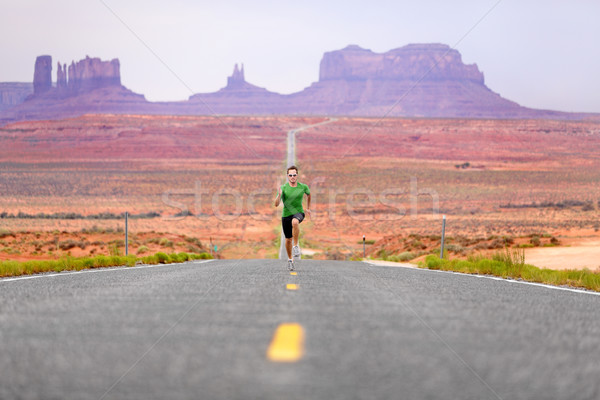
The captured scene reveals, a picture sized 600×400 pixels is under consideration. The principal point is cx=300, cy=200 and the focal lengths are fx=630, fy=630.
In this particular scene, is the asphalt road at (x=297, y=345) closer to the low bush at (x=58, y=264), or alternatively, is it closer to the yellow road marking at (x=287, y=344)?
the yellow road marking at (x=287, y=344)

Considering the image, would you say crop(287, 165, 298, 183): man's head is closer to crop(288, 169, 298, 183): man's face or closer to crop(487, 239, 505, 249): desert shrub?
crop(288, 169, 298, 183): man's face

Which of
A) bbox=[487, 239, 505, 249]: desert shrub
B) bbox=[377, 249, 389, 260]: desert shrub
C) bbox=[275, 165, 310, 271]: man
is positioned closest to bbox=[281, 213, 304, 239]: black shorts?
bbox=[275, 165, 310, 271]: man

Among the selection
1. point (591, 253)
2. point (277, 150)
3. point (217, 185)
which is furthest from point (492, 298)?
point (277, 150)

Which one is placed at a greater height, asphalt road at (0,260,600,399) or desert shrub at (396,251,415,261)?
asphalt road at (0,260,600,399)

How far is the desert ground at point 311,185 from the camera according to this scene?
4056cm

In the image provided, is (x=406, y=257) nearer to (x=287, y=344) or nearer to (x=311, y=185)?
(x=287, y=344)

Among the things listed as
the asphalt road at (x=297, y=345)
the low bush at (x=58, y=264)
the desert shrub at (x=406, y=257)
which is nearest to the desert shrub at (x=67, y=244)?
the low bush at (x=58, y=264)

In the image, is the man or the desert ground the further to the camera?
the desert ground

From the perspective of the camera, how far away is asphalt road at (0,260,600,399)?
133 inches

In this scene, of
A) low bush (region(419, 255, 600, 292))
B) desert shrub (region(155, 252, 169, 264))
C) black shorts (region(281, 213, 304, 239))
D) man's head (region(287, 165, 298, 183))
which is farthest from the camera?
desert shrub (region(155, 252, 169, 264))

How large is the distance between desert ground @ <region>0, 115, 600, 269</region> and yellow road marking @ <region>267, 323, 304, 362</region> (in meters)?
15.7

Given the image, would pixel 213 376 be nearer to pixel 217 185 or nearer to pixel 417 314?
pixel 417 314

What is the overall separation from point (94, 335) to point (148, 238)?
121 feet

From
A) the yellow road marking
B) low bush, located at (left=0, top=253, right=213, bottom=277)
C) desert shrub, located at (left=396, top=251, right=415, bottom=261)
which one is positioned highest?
the yellow road marking
